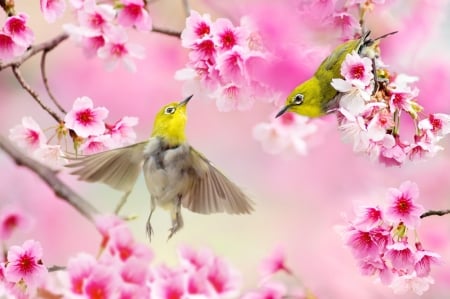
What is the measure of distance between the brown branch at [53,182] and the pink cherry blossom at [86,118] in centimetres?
21

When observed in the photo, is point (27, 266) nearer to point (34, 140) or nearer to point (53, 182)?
point (34, 140)

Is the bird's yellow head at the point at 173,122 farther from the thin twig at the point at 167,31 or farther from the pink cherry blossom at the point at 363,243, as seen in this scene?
the pink cherry blossom at the point at 363,243

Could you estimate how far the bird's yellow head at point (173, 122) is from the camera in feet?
2.86

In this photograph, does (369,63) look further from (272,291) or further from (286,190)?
(286,190)

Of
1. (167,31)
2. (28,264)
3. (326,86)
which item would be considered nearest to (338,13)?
(326,86)

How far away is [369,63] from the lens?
0.77 meters

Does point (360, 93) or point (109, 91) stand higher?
point (109, 91)

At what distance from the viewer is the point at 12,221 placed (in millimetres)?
1179

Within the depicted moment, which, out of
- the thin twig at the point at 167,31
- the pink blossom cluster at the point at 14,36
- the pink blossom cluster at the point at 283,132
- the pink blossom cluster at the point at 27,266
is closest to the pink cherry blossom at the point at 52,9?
the pink blossom cluster at the point at 14,36

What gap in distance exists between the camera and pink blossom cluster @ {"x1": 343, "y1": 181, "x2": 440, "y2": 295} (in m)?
0.77

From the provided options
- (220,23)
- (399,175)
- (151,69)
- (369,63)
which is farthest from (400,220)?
(151,69)

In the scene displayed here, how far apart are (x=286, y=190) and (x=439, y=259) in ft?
2.24

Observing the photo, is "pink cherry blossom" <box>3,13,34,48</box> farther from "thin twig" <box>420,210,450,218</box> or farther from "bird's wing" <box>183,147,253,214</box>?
"thin twig" <box>420,210,450,218</box>

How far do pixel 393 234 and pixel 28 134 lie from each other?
16.4 inches
